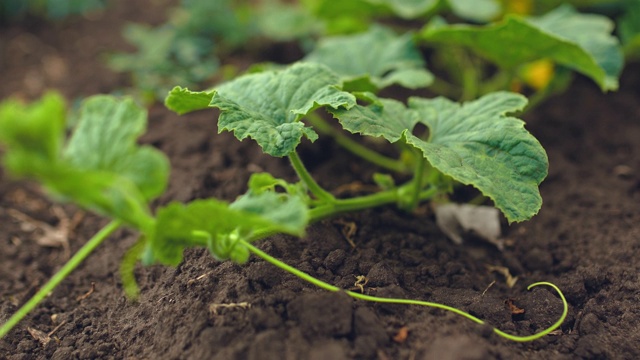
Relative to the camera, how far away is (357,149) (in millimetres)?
3258

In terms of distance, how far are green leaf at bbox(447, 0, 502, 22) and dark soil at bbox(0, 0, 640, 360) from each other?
68cm

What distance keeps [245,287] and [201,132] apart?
153 cm

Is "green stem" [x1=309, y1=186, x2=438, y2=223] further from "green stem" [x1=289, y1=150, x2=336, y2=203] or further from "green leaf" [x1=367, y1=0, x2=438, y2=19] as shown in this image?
"green leaf" [x1=367, y1=0, x2=438, y2=19]

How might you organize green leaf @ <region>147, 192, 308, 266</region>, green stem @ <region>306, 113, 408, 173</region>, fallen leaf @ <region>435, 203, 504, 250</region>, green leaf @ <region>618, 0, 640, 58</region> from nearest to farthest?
green leaf @ <region>147, 192, 308, 266</region>
fallen leaf @ <region>435, 203, 504, 250</region>
green stem @ <region>306, 113, 408, 173</region>
green leaf @ <region>618, 0, 640, 58</region>

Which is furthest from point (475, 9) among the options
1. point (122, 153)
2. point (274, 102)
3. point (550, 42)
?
point (122, 153)

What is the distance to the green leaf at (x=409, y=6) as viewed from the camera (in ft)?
12.0

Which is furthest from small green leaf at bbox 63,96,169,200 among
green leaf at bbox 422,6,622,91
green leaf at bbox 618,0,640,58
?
green leaf at bbox 618,0,640,58

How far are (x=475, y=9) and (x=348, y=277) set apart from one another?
2041mm

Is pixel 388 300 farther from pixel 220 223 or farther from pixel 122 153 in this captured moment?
pixel 122 153

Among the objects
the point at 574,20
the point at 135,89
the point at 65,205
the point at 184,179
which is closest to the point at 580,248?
the point at 574,20

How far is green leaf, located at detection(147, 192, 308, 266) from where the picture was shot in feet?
5.87

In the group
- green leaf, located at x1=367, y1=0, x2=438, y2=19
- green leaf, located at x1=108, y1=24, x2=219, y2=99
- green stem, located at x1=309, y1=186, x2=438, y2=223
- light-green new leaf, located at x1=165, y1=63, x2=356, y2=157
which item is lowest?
green leaf, located at x1=108, y1=24, x2=219, y2=99

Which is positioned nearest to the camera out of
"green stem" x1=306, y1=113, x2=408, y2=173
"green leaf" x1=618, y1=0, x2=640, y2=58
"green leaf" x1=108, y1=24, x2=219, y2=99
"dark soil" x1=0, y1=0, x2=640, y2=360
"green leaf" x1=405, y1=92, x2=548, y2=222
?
"dark soil" x1=0, y1=0, x2=640, y2=360

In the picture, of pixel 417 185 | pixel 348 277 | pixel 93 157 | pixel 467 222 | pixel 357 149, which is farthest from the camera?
pixel 357 149
